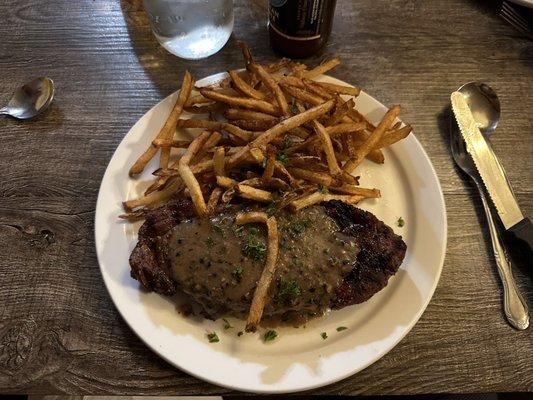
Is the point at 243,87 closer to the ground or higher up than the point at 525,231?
higher up

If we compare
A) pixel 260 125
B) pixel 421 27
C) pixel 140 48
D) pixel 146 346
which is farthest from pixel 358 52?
pixel 146 346

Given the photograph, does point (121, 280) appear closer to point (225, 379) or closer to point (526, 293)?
point (225, 379)

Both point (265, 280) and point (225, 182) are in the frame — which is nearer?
point (265, 280)

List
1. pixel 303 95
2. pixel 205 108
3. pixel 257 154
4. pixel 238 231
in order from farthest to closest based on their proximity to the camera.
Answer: pixel 205 108 < pixel 303 95 < pixel 257 154 < pixel 238 231

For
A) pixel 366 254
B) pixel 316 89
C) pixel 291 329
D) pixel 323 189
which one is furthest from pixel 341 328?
pixel 316 89

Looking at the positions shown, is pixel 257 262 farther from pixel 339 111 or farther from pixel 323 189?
pixel 339 111

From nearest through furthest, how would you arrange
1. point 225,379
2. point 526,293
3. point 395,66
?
point 225,379 → point 526,293 → point 395,66

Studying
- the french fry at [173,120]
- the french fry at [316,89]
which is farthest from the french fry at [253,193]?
the french fry at [316,89]
